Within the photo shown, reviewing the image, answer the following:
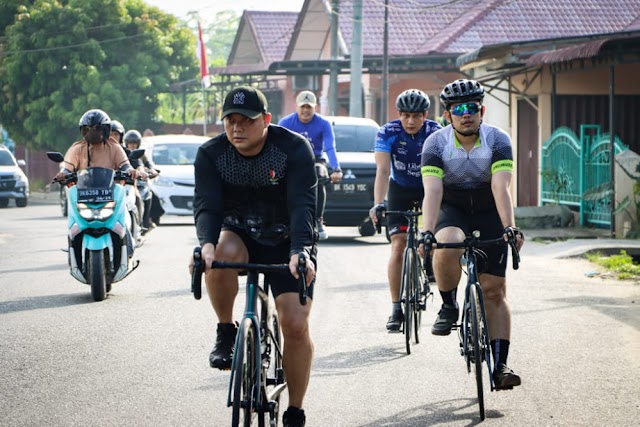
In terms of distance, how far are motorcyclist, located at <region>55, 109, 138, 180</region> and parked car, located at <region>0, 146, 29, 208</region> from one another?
861 inches

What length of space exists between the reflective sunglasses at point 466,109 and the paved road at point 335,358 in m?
1.72

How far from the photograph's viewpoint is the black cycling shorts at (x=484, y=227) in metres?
7.51

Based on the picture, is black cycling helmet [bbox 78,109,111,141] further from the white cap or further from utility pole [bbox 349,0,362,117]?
utility pole [bbox 349,0,362,117]

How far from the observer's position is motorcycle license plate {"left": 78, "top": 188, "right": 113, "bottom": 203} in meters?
11.9

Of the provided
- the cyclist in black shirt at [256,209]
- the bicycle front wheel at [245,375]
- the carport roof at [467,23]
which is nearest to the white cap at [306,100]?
the cyclist in black shirt at [256,209]

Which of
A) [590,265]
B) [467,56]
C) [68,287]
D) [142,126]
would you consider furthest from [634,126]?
[142,126]

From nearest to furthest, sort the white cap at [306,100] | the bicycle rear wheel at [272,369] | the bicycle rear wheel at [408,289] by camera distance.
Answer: the bicycle rear wheel at [272,369] < the bicycle rear wheel at [408,289] < the white cap at [306,100]

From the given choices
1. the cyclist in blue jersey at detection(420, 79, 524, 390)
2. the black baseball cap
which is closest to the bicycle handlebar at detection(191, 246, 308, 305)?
the black baseball cap

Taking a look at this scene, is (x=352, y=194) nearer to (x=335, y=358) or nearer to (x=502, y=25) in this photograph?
(x=335, y=358)

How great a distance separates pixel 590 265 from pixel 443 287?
822 cm

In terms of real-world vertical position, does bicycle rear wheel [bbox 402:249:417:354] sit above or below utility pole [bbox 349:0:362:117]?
below

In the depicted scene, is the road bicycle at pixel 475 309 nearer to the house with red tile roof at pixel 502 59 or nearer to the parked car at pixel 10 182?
the house with red tile roof at pixel 502 59

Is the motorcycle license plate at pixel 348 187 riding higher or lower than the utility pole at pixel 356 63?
lower

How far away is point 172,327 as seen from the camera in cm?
1023
